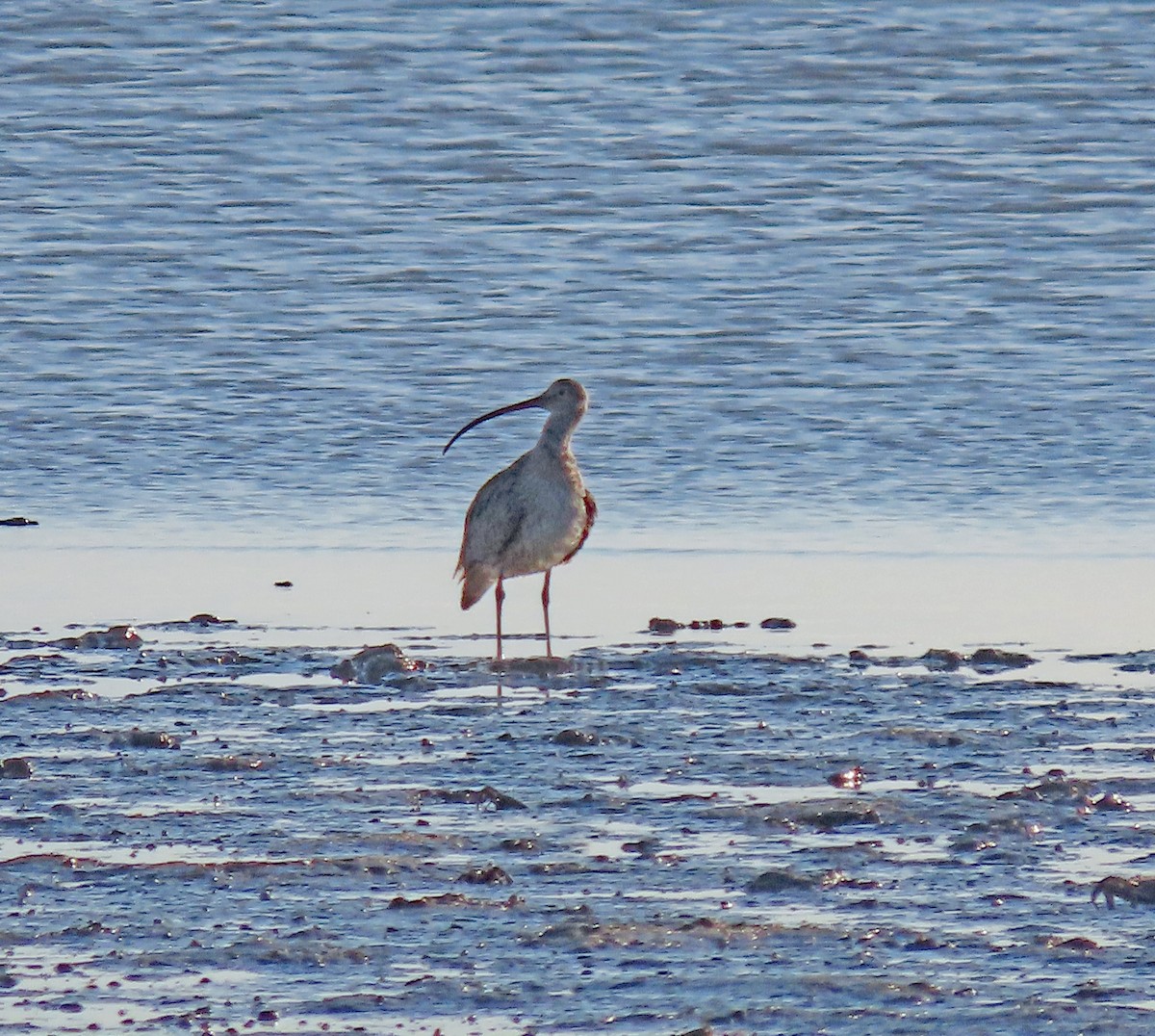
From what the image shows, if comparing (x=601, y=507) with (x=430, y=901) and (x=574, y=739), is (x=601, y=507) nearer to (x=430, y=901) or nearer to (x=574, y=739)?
(x=574, y=739)

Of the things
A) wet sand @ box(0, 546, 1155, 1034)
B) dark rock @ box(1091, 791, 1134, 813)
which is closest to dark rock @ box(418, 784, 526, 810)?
wet sand @ box(0, 546, 1155, 1034)

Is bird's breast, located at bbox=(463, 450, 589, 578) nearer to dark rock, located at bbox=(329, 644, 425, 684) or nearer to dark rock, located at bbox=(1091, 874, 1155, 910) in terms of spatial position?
dark rock, located at bbox=(329, 644, 425, 684)

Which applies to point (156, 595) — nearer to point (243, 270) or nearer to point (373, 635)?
point (373, 635)

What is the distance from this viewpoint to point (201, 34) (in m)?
25.1

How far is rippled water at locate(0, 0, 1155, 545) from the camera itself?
44.2 feet

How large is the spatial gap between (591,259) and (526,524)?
839 centimetres

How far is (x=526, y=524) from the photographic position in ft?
35.0

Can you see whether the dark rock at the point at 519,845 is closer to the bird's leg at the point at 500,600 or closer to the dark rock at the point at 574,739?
the dark rock at the point at 574,739

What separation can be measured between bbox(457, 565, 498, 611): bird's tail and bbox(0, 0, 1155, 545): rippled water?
4.89 ft

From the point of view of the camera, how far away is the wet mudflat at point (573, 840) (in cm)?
584

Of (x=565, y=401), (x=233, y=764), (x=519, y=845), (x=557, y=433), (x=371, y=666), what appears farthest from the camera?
(x=565, y=401)

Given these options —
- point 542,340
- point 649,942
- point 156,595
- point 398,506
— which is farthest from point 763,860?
point 542,340

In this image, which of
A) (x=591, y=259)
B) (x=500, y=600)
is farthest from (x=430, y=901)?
(x=591, y=259)

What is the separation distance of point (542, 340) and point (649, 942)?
1069 centimetres
